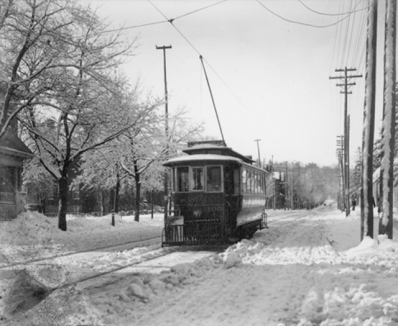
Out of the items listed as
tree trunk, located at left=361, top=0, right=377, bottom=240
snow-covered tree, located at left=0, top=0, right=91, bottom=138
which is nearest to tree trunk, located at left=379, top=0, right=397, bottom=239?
tree trunk, located at left=361, top=0, right=377, bottom=240

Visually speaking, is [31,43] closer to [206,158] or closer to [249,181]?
[206,158]

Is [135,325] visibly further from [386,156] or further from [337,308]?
[386,156]

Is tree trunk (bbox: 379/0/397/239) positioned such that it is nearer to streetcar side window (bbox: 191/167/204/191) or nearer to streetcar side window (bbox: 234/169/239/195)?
streetcar side window (bbox: 234/169/239/195)

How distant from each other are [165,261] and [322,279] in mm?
4058

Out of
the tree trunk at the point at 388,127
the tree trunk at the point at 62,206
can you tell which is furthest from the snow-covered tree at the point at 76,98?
the tree trunk at the point at 388,127

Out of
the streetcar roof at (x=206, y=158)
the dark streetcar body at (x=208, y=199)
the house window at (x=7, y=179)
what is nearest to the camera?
the dark streetcar body at (x=208, y=199)

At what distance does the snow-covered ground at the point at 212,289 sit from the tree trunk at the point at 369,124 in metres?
0.98

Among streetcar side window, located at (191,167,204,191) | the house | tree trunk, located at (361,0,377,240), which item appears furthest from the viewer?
the house

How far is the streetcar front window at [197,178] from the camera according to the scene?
13684 millimetres

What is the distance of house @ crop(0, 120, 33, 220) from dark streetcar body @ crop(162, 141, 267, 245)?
40.4 feet

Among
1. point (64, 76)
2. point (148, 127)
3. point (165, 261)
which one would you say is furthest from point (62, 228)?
point (165, 261)

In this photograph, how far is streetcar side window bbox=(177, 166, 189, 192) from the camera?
1385 cm

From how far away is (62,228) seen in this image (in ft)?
61.6

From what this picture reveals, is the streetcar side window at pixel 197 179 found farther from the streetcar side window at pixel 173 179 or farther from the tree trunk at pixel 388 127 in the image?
the tree trunk at pixel 388 127
